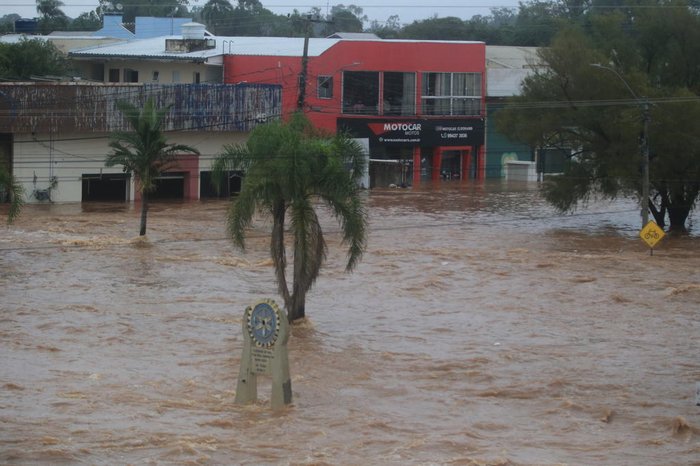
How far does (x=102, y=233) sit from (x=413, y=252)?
12.4 m

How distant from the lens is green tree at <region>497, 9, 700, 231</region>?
48219mm

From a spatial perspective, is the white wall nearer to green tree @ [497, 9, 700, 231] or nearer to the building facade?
the building facade

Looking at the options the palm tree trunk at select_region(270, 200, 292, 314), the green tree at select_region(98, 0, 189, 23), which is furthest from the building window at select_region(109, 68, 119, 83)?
the green tree at select_region(98, 0, 189, 23)

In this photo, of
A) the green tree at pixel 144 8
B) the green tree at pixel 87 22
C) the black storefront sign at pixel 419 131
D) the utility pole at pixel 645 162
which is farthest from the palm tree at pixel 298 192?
the green tree at pixel 144 8

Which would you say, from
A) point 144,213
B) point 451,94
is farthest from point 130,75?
point 144,213

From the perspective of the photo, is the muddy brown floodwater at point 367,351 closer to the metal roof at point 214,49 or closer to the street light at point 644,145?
the street light at point 644,145

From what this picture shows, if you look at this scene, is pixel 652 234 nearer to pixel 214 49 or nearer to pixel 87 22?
pixel 214 49

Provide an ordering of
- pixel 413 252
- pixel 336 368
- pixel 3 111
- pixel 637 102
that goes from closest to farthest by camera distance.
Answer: pixel 336 368 < pixel 413 252 < pixel 637 102 < pixel 3 111

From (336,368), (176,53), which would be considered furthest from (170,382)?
(176,53)

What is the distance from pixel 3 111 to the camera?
54.0 m

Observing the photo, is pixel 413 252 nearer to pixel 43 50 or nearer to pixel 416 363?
pixel 416 363

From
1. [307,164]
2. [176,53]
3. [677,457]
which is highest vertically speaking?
[176,53]

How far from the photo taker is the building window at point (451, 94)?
74062 millimetres

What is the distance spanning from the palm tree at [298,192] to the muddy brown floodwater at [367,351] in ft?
5.42
